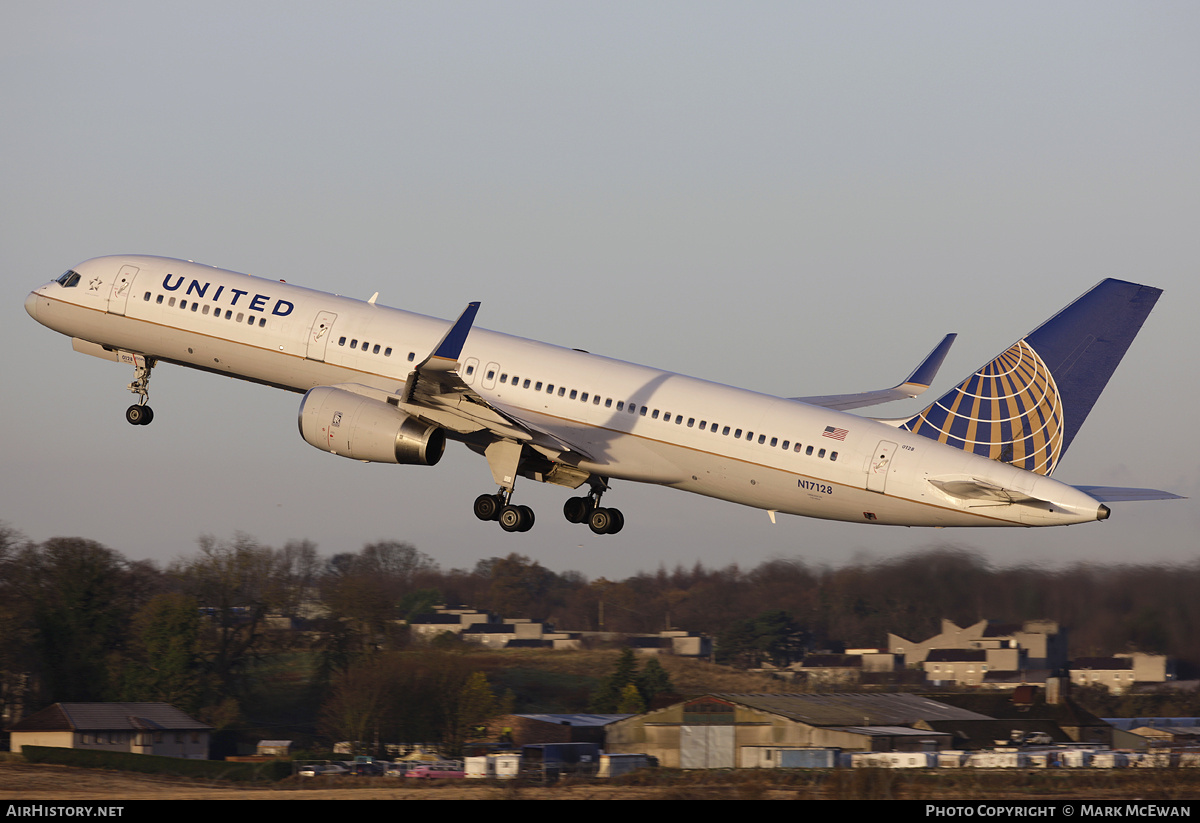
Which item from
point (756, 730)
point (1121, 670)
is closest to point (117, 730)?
point (756, 730)

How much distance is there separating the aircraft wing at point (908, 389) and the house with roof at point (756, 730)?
36.0 ft

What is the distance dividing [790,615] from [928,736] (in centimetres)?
1149

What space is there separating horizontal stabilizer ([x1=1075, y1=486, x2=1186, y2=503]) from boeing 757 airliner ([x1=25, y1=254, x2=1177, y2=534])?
6cm

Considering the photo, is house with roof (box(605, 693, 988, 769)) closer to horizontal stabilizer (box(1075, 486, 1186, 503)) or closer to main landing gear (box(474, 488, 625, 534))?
main landing gear (box(474, 488, 625, 534))

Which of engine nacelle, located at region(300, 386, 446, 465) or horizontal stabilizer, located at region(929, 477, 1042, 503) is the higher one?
engine nacelle, located at region(300, 386, 446, 465)

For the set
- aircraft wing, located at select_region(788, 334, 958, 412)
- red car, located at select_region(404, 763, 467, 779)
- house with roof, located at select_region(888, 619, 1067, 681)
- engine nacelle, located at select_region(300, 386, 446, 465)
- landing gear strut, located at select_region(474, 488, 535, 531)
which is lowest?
red car, located at select_region(404, 763, 467, 779)

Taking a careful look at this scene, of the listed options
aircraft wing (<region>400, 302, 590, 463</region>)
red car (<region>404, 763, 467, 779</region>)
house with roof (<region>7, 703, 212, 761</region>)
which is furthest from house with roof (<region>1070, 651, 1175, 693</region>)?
house with roof (<region>7, 703, 212, 761</region>)

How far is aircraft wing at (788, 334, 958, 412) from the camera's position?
42125mm

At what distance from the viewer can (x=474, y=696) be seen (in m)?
53.3

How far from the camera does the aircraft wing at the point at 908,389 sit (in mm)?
42125

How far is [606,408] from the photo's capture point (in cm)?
3688

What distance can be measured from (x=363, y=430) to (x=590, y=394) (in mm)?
5944

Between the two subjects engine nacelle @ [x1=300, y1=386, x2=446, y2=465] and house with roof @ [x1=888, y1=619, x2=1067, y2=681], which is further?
house with roof @ [x1=888, y1=619, x2=1067, y2=681]

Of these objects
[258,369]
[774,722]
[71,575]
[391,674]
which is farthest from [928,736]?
[71,575]
